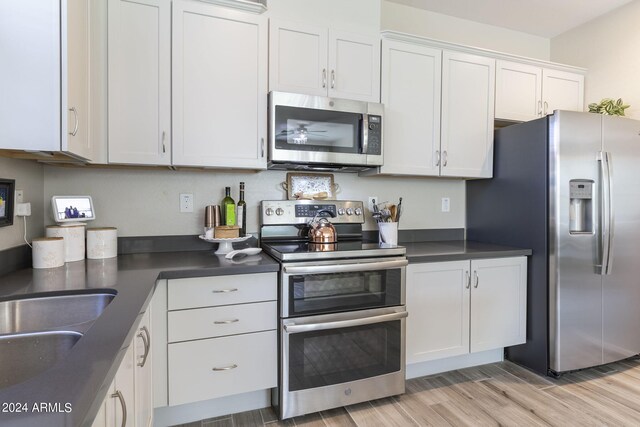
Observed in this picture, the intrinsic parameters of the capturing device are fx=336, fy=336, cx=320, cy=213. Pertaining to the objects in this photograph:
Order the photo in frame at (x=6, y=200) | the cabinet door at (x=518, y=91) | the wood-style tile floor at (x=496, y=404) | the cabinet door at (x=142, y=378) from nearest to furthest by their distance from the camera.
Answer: the cabinet door at (x=142, y=378) → the photo in frame at (x=6, y=200) → the wood-style tile floor at (x=496, y=404) → the cabinet door at (x=518, y=91)

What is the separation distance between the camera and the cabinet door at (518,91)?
8.43 feet

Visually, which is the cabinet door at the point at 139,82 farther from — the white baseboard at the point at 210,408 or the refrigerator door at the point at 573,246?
the refrigerator door at the point at 573,246

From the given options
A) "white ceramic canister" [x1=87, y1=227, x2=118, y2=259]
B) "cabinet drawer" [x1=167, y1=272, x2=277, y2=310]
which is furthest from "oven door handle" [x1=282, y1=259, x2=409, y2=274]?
"white ceramic canister" [x1=87, y1=227, x2=118, y2=259]

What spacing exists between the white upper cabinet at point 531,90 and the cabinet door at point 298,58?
1431 mm

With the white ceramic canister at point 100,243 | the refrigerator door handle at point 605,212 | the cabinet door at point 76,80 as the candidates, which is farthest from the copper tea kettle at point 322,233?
the refrigerator door handle at point 605,212

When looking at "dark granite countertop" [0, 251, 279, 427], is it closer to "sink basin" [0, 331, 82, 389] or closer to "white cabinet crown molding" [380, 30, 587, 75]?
"sink basin" [0, 331, 82, 389]

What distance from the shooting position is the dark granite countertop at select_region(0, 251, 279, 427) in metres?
0.52

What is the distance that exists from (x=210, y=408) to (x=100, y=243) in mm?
1066

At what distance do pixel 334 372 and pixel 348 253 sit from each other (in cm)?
64

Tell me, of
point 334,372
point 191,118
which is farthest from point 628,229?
point 191,118

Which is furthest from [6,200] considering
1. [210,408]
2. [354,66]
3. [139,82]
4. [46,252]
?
[354,66]

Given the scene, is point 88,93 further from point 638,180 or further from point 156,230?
point 638,180

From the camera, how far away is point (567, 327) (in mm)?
2145

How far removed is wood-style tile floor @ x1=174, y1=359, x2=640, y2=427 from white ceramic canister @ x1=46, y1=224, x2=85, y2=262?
1.06 metres
